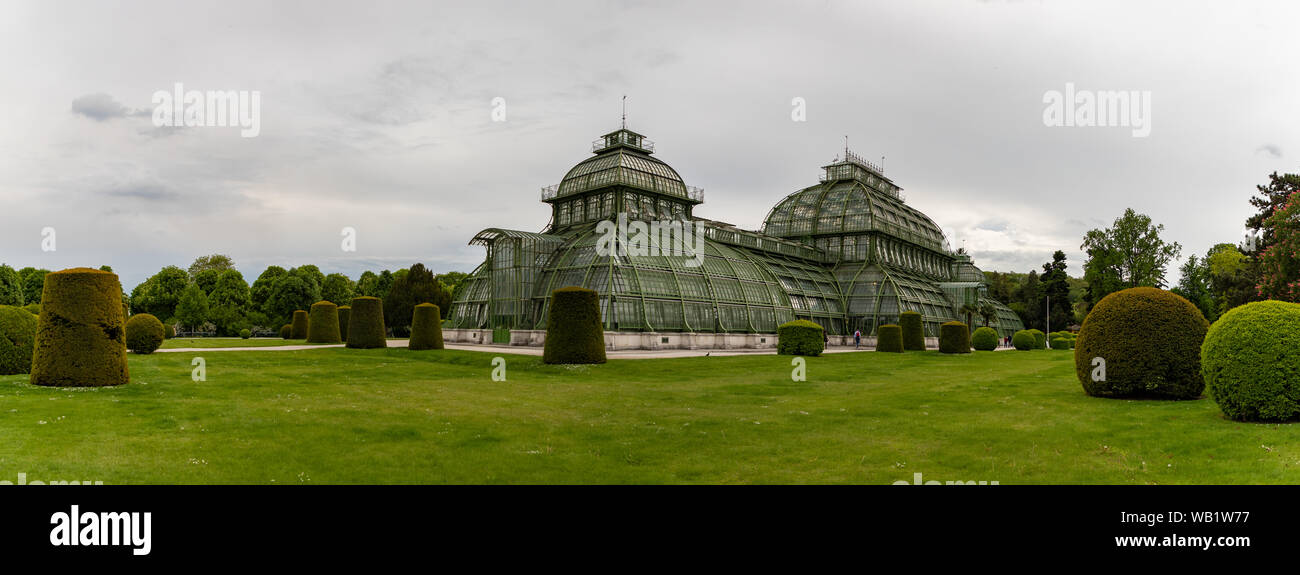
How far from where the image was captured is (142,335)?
31.3 m

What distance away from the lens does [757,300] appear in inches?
2029

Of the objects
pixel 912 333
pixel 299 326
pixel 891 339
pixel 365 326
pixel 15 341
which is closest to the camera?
pixel 15 341

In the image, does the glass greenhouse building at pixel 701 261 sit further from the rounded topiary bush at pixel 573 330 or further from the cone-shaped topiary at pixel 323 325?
the rounded topiary bush at pixel 573 330

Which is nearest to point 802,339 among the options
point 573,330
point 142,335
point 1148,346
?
point 573,330

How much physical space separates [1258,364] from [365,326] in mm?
38873

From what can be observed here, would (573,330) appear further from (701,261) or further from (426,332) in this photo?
(701,261)

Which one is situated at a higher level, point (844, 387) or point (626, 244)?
point (626, 244)

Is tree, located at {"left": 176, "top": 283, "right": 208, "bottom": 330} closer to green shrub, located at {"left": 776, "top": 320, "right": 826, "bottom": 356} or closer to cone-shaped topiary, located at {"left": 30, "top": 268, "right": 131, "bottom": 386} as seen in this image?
cone-shaped topiary, located at {"left": 30, "top": 268, "right": 131, "bottom": 386}

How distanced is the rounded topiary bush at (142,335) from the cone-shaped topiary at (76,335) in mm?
14846

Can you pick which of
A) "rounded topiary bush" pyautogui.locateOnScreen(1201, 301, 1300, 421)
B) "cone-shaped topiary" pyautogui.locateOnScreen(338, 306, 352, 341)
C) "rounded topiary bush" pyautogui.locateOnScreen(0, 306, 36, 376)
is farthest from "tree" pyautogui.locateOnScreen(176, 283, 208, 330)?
"rounded topiary bush" pyautogui.locateOnScreen(1201, 301, 1300, 421)

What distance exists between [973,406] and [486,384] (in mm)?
14850

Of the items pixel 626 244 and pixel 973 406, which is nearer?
pixel 973 406
